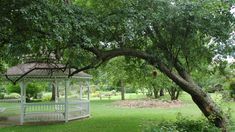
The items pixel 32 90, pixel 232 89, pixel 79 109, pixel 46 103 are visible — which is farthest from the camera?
pixel 32 90

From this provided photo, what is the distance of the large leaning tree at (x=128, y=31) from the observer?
378 inches

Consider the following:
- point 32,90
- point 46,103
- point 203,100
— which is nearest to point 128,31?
point 203,100

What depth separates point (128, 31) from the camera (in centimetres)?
1117

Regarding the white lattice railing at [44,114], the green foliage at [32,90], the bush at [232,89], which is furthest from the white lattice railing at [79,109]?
the green foliage at [32,90]

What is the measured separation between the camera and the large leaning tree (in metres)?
9.59

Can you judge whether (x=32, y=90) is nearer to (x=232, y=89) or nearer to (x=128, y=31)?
(x=232, y=89)

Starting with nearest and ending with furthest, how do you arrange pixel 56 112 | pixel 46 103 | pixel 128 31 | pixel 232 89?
pixel 128 31, pixel 46 103, pixel 56 112, pixel 232 89

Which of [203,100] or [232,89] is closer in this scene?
[203,100]

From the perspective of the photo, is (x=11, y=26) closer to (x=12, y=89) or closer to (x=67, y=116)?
(x=67, y=116)

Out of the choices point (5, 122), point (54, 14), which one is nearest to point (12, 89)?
point (5, 122)

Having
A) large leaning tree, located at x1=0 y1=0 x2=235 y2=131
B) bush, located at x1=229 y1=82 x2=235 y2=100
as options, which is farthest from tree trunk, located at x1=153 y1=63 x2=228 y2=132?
bush, located at x1=229 y1=82 x2=235 y2=100

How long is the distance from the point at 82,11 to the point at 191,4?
11.6 ft

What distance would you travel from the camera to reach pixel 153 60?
13.6m

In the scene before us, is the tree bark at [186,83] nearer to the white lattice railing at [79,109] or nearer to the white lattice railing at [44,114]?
the white lattice railing at [44,114]
